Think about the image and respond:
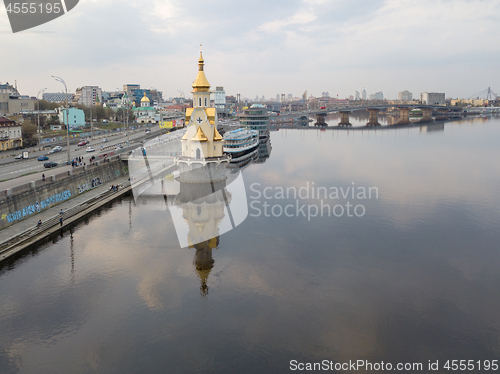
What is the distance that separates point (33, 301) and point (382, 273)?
904 inches

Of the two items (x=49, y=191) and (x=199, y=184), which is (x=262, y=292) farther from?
(x=199, y=184)

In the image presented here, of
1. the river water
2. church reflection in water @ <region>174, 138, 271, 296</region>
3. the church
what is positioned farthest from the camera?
the church

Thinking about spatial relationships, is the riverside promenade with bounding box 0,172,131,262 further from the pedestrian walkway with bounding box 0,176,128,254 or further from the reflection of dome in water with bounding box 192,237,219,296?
the reflection of dome in water with bounding box 192,237,219,296

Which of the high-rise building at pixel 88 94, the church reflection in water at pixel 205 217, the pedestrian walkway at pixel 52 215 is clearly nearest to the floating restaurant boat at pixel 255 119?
the church reflection in water at pixel 205 217

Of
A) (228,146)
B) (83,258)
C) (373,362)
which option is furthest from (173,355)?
(228,146)

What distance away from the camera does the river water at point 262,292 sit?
18.4 meters

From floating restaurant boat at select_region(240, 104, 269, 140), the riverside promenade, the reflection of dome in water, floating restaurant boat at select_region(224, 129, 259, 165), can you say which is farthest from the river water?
floating restaurant boat at select_region(240, 104, 269, 140)

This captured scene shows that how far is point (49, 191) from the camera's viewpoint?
1405 inches

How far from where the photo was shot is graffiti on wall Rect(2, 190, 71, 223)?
101 ft

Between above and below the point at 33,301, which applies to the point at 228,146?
above

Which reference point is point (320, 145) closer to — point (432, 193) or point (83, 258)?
point (432, 193)

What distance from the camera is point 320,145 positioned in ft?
326

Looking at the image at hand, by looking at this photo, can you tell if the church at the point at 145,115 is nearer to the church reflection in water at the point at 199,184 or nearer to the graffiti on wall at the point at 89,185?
the church reflection in water at the point at 199,184

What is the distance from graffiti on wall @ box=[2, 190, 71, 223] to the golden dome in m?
19.6
